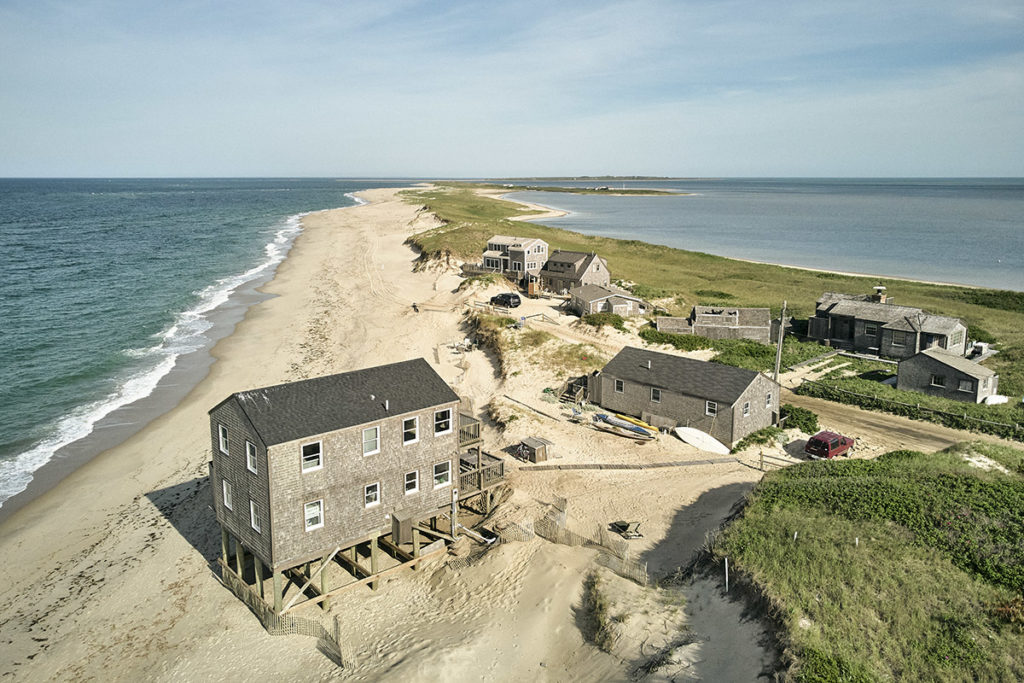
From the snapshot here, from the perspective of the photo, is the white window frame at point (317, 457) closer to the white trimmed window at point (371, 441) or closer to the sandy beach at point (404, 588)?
the white trimmed window at point (371, 441)

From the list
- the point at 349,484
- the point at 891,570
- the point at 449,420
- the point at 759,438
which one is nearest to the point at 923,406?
the point at 759,438

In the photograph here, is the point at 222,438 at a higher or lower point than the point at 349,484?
higher

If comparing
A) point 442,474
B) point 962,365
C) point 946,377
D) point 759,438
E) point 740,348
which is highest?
point 962,365

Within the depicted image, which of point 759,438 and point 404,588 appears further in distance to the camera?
point 759,438

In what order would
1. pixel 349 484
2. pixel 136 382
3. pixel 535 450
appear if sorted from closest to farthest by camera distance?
pixel 349 484 < pixel 535 450 < pixel 136 382

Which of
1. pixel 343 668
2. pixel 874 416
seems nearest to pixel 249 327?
pixel 343 668

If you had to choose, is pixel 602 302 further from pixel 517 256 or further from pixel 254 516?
pixel 254 516

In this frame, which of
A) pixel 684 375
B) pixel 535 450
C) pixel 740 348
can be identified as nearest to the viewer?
pixel 535 450

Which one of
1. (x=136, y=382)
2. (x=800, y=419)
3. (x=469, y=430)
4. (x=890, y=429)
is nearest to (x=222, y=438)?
(x=469, y=430)

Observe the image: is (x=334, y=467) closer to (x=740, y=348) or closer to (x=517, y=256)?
(x=740, y=348)
